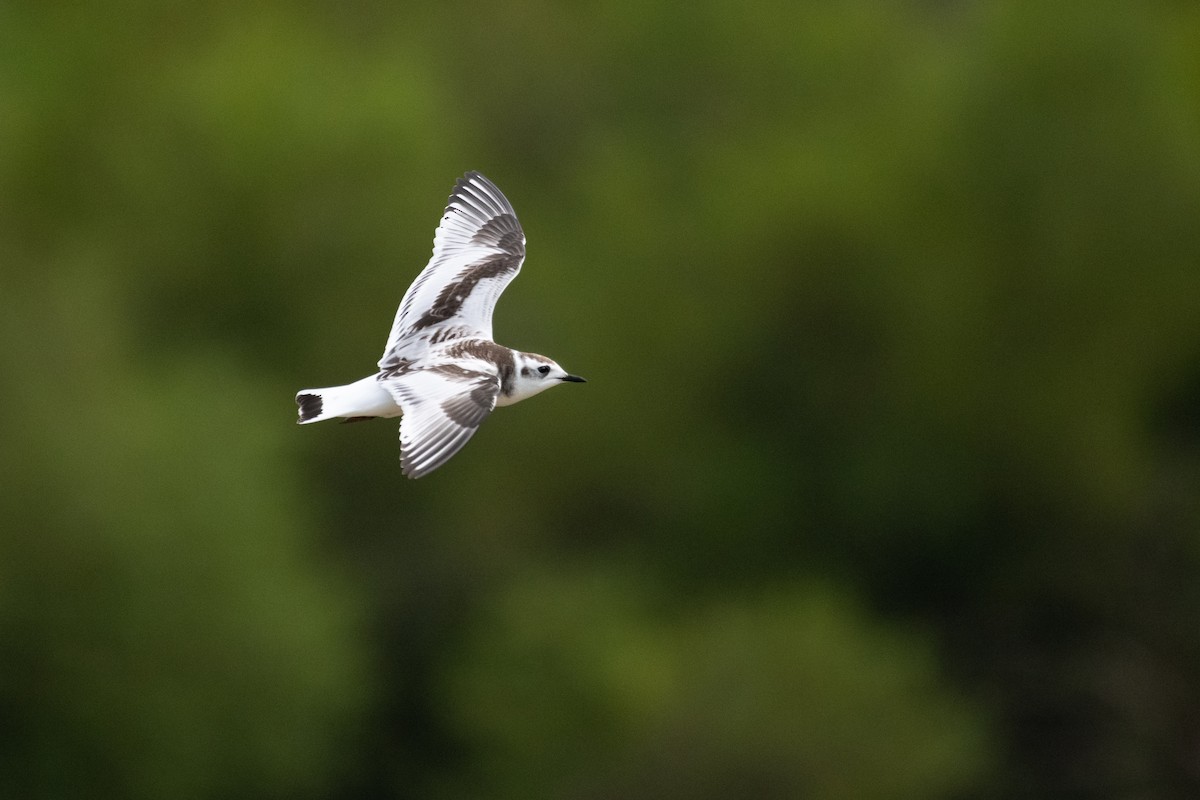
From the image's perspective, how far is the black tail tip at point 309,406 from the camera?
445 inches

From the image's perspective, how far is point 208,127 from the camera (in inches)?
1243

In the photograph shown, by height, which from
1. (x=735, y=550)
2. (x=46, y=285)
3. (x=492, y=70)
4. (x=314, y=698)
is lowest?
(x=314, y=698)

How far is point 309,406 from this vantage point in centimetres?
1143

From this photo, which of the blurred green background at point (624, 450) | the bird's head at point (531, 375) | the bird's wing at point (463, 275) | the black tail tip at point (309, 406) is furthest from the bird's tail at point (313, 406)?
the blurred green background at point (624, 450)

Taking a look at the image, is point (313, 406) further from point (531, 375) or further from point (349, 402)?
→ point (531, 375)

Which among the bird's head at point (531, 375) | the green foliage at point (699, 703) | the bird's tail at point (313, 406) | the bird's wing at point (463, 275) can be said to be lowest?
the bird's tail at point (313, 406)

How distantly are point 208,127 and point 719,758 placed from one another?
12.1 meters

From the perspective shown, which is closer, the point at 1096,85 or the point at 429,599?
the point at 429,599

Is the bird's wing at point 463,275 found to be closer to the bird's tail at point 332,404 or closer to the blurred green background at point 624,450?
the bird's tail at point 332,404

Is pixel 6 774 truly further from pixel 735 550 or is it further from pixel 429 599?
pixel 735 550

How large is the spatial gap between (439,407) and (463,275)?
2.36 meters

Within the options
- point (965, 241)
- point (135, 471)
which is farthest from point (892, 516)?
point (135, 471)

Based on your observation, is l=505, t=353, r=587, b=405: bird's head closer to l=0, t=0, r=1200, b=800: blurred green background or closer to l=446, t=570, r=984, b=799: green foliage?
l=0, t=0, r=1200, b=800: blurred green background

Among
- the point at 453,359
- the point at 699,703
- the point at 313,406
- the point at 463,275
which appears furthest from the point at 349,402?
the point at 699,703
